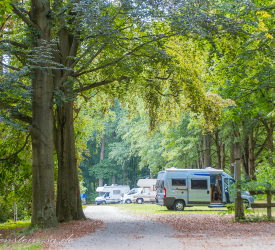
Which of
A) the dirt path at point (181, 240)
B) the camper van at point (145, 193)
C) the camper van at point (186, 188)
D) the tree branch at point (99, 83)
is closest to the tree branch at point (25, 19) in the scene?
the tree branch at point (99, 83)

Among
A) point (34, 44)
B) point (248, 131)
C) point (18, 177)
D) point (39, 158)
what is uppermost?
point (34, 44)

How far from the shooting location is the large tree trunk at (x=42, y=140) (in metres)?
10.1

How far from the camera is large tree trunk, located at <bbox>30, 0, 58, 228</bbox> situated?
10.1m

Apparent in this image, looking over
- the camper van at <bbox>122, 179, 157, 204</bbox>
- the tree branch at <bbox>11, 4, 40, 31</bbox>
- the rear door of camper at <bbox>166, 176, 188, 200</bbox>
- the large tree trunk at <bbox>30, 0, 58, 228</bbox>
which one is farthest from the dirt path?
the camper van at <bbox>122, 179, 157, 204</bbox>

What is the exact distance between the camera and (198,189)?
20484 millimetres

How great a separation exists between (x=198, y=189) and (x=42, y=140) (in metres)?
12.9

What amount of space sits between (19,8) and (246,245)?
1045 cm

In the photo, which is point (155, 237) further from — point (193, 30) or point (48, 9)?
point (48, 9)

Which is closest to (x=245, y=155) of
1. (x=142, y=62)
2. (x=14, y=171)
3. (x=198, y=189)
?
(x=198, y=189)

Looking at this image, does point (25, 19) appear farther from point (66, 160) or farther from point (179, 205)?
point (179, 205)

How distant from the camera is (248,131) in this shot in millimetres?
23891

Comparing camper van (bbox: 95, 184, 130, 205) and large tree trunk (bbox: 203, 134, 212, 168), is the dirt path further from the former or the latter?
camper van (bbox: 95, 184, 130, 205)

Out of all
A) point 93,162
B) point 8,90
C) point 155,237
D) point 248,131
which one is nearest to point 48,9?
point 8,90

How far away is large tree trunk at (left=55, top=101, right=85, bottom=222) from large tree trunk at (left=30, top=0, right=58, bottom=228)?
2176mm
